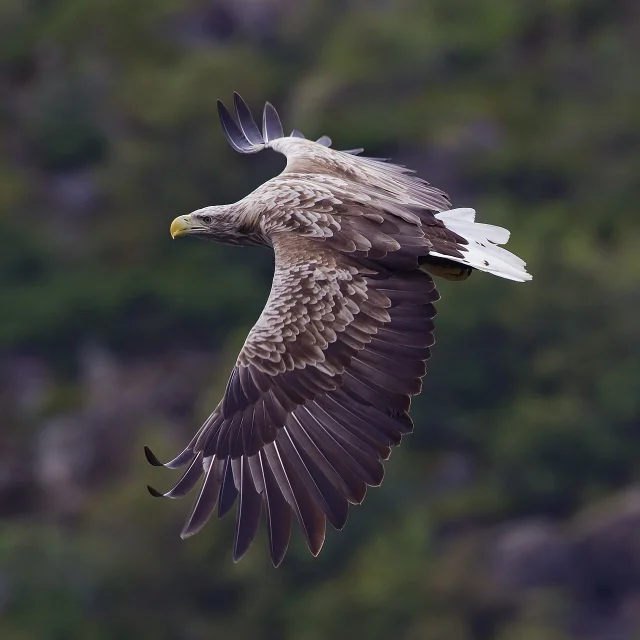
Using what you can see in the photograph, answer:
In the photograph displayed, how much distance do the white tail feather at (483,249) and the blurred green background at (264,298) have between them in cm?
2391

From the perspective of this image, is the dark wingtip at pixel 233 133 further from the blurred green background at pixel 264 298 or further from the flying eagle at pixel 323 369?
the blurred green background at pixel 264 298

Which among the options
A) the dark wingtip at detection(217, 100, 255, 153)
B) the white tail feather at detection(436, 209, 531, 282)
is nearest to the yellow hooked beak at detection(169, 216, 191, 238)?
the dark wingtip at detection(217, 100, 255, 153)

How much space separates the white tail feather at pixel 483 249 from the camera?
12.4m

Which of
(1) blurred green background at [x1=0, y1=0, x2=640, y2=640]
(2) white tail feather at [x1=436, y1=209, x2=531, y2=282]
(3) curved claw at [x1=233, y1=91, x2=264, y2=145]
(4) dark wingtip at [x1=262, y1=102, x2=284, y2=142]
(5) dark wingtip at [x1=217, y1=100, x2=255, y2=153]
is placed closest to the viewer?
(2) white tail feather at [x1=436, y1=209, x2=531, y2=282]

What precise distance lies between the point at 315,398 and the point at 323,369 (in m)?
0.18

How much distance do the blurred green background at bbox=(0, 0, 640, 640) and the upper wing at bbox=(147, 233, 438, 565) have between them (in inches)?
984

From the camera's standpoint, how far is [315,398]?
38.7 ft

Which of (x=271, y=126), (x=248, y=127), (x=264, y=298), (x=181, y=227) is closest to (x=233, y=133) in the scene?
(x=248, y=127)

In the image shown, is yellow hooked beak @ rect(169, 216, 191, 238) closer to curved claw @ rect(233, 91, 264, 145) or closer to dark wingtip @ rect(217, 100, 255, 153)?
dark wingtip @ rect(217, 100, 255, 153)

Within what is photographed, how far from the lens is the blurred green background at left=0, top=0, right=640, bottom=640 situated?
39.4 m

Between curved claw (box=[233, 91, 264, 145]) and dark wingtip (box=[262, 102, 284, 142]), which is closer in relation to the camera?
curved claw (box=[233, 91, 264, 145])

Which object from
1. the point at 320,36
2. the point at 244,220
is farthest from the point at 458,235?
the point at 320,36

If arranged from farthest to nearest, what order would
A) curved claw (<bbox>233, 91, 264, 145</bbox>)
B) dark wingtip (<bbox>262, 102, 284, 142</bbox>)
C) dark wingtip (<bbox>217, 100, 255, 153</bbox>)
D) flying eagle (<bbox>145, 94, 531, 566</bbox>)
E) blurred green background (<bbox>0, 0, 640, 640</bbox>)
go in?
blurred green background (<bbox>0, 0, 640, 640</bbox>) < dark wingtip (<bbox>262, 102, 284, 142</bbox>) < curved claw (<bbox>233, 91, 264, 145</bbox>) < dark wingtip (<bbox>217, 100, 255, 153</bbox>) < flying eagle (<bbox>145, 94, 531, 566</bbox>)

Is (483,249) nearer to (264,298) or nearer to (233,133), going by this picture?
(233,133)
